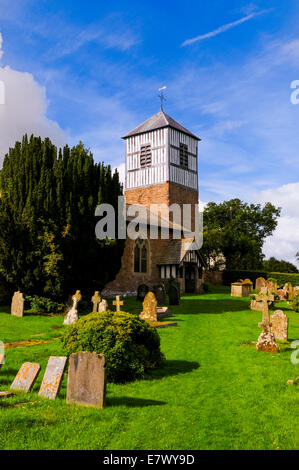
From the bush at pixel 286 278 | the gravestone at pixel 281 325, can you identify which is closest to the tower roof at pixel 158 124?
the bush at pixel 286 278

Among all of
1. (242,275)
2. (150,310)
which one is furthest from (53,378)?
(242,275)

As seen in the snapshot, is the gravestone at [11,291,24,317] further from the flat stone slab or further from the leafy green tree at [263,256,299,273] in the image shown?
the leafy green tree at [263,256,299,273]

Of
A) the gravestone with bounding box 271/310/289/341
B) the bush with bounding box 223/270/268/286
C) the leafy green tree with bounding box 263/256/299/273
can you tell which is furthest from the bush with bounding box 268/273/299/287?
the gravestone with bounding box 271/310/289/341

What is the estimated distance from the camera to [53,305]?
64.2 ft

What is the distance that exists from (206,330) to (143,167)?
2944cm

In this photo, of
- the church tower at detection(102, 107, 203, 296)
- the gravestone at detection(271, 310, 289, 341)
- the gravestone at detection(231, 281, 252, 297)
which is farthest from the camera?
the church tower at detection(102, 107, 203, 296)

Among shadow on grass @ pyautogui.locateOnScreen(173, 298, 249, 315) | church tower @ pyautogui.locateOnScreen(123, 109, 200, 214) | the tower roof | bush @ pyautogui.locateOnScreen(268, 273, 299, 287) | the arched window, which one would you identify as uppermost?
the tower roof

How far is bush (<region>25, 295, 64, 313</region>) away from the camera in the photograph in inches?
768

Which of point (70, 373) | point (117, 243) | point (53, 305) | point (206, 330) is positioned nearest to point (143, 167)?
point (117, 243)

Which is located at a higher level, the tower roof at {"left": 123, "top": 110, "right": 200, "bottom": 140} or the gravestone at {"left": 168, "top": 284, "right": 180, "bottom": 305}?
the tower roof at {"left": 123, "top": 110, "right": 200, "bottom": 140}

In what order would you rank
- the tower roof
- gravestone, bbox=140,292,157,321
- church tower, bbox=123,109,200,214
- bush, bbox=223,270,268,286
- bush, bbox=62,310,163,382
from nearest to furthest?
bush, bbox=62,310,163,382 < gravestone, bbox=140,292,157,321 < church tower, bbox=123,109,200,214 < the tower roof < bush, bbox=223,270,268,286

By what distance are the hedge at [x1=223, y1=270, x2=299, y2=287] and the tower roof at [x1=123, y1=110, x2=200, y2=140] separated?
1643 cm

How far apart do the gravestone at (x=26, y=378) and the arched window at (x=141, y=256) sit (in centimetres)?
2283

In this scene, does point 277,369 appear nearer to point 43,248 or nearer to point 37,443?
point 37,443
